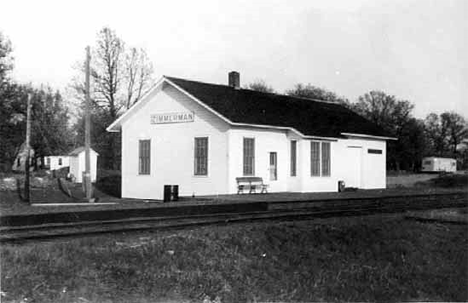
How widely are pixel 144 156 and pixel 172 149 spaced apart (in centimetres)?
209

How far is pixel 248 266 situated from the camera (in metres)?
9.32

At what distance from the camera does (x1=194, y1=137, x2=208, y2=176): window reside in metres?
27.5

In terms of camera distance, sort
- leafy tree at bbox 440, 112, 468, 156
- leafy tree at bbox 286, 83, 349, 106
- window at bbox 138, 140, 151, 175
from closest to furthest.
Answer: window at bbox 138, 140, 151, 175 < leafy tree at bbox 286, 83, 349, 106 < leafy tree at bbox 440, 112, 468, 156

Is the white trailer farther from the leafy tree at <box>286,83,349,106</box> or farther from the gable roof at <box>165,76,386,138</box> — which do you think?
the gable roof at <box>165,76,386,138</box>

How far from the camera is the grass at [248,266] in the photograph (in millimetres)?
7457

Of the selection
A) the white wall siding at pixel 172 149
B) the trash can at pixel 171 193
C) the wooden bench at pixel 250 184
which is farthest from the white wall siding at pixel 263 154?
the trash can at pixel 171 193

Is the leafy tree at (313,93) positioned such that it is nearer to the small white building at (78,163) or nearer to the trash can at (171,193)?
the small white building at (78,163)

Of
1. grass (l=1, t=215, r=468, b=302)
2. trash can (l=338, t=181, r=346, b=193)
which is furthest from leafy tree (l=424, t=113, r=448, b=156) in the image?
grass (l=1, t=215, r=468, b=302)

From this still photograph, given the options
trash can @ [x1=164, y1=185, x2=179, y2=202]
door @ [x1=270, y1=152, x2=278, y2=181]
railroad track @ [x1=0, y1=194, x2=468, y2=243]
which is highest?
door @ [x1=270, y1=152, x2=278, y2=181]

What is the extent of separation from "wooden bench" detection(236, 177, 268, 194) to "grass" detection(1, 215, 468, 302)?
13405 millimetres

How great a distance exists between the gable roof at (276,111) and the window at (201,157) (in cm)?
181

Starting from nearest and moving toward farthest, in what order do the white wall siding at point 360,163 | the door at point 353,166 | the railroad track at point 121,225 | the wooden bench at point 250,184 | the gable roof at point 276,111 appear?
the railroad track at point 121,225 → the wooden bench at point 250,184 → the gable roof at point 276,111 → the white wall siding at point 360,163 → the door at point 353,166

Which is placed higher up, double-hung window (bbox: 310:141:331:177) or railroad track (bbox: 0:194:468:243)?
double-hung window (bbox: 310:141:331:177)

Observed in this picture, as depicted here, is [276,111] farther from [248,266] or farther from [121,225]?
[248,266]
